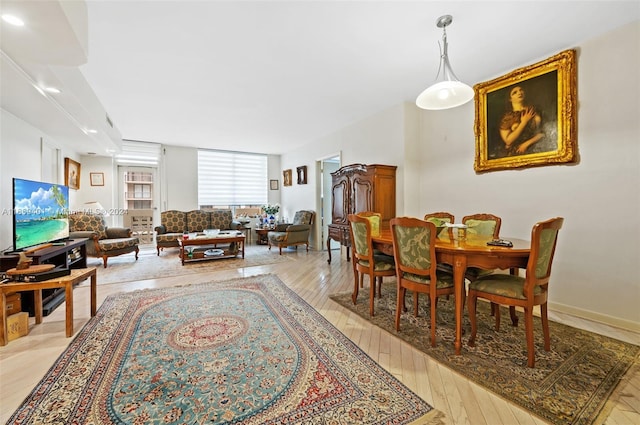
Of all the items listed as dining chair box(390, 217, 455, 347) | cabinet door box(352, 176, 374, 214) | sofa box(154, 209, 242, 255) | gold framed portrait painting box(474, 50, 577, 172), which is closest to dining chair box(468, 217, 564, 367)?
dining chair box(390, 217, 455, 347)

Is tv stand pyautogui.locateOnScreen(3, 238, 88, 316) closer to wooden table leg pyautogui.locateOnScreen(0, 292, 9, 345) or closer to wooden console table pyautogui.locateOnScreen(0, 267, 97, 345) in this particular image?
wooden console table pyautogui.locateOnScreen(0, 267, 97, 345)

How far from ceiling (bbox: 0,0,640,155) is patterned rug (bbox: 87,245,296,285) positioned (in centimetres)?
225

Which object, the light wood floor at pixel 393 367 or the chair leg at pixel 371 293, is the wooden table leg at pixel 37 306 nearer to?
the light wood floor at pixel 393 367

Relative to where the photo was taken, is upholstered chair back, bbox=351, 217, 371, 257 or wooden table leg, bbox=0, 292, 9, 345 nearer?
wooden table leg, bbox=0, 292, 9, 345

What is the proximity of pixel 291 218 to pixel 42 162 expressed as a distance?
500 cm

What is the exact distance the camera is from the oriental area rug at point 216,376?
1385 mm

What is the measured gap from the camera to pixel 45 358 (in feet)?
6.27

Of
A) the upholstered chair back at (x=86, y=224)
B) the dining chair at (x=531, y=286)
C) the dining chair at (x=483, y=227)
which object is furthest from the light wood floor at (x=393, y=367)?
the upholstered chair back at (x=86, y=224)

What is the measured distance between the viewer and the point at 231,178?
7574 millimetres

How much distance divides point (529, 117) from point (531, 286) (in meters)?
2.08

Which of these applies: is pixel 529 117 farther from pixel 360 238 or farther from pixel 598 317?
pixel 360 238

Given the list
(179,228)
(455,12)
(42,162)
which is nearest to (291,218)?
(179,228)

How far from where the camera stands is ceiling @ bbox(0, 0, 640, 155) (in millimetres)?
2053

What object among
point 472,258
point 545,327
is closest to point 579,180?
point 545,327
